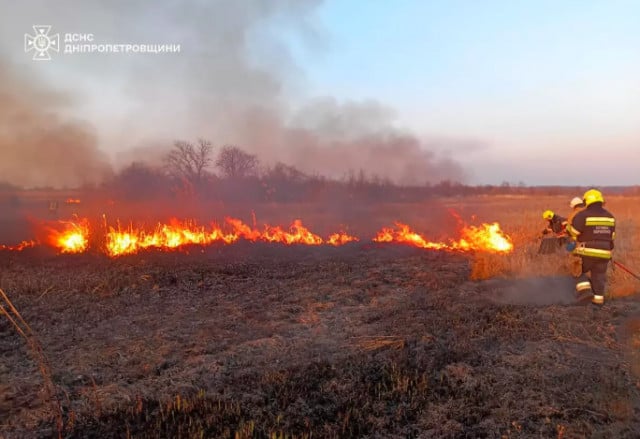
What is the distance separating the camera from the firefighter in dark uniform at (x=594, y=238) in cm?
748

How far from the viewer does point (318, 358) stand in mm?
5824

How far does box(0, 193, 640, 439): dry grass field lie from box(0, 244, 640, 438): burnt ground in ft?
0.09

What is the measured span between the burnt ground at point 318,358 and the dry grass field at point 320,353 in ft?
0.09

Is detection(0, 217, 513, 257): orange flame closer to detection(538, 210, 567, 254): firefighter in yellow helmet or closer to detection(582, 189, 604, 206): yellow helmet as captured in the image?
detection(538, 210, 567, 254): firefighter in yellow helmet

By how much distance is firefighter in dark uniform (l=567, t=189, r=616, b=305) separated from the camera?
7477 millimetres

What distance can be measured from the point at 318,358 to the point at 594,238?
547 cm

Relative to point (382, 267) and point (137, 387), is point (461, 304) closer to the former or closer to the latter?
point (382, 267)

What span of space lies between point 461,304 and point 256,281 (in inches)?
195

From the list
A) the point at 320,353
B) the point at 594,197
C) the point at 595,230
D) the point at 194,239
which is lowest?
the point at 320,353

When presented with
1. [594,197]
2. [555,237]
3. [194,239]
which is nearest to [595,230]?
[594,197]

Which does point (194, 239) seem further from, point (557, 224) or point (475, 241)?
point (557, 224)

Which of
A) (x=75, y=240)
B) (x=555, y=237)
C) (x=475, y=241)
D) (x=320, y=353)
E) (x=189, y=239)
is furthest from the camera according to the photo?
(x=189, y=239)

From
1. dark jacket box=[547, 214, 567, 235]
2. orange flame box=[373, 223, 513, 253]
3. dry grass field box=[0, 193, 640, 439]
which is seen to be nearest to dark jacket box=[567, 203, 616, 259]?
dark jacket box=[547, 214, 567, 235]


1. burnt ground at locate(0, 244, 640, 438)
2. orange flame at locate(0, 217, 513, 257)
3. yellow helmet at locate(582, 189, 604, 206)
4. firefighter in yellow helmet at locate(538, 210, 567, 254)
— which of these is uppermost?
yellow helmet at locate(582, 189, 604, 206)
